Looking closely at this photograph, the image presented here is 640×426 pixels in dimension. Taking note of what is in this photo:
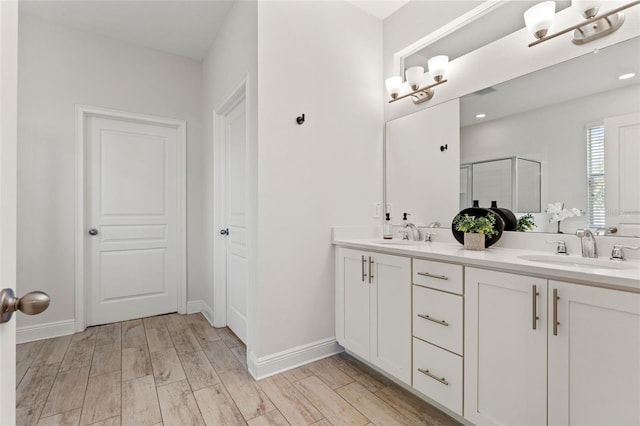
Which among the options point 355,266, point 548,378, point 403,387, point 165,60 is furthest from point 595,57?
point 165,60

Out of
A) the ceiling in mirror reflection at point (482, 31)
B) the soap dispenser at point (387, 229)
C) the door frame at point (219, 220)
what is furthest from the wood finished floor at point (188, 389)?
the ceiling in mirror reflection at point (482, 31)

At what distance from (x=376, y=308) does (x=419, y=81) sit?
1.70 metres

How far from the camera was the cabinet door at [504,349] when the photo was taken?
1229 mm

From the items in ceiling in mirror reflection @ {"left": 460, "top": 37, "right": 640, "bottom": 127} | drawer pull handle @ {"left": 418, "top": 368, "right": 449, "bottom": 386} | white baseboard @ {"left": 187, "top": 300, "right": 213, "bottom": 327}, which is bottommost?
white baseboard @ {"left": 187, "top": 300, "right": 213, "bottom": 327}

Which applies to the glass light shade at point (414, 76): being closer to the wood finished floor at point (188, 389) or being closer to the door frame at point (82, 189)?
the wood finished floor at point (188, 389)

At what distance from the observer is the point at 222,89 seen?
2816mm

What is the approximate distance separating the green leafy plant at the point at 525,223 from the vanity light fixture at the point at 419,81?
3.50 ft

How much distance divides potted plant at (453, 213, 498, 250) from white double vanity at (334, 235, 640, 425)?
0.08 metres

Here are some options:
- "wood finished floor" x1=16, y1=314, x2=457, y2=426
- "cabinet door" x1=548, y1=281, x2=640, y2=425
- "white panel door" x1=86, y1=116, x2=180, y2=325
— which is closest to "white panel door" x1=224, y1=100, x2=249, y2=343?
"wood finished floor" x1=16, y1=314, x2=457, y2=426

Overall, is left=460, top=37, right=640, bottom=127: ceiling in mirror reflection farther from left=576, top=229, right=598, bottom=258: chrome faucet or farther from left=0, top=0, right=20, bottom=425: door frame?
left=0, top=0, right=20, bottom=425: door frame

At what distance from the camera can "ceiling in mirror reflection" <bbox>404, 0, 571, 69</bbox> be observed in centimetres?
188

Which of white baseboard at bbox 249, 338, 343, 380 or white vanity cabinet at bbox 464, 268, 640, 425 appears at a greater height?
white vanity cabinet at bbox 464, 268, 640, 425

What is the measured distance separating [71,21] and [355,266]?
3.30 m

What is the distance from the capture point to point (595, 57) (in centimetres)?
158
